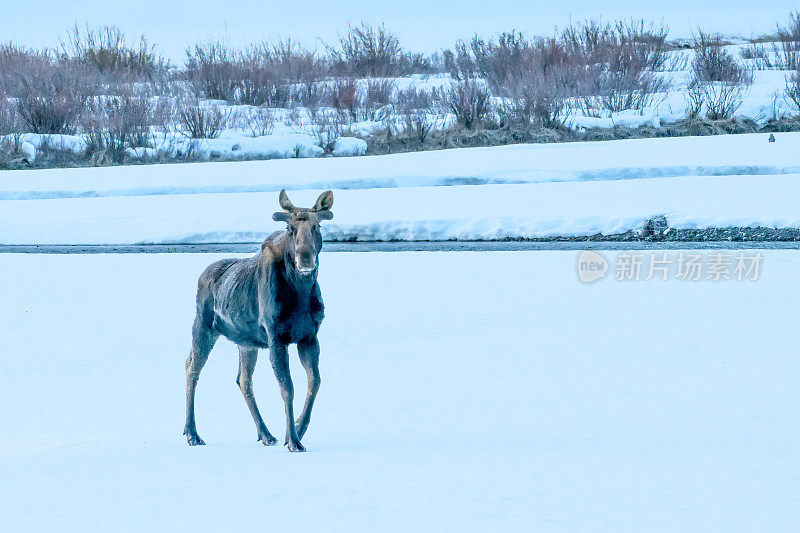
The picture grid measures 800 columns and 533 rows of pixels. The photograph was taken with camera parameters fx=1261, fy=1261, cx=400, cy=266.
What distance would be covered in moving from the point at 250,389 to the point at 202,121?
549 inches

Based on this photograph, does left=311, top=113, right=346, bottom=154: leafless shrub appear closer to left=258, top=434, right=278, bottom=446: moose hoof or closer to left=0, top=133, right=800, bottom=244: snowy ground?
left=0, top=133, right=800, bottom=244: snowy ground

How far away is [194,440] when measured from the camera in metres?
4.62

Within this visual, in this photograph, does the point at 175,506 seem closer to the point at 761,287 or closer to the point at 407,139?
the point at 761,287

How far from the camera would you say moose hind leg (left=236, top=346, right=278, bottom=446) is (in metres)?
4.60

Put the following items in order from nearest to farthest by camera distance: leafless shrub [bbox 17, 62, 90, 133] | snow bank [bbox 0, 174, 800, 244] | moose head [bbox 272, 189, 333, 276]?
moose head [bbox 272, 189, 333, 276], snow bank [bbox 0, 174, 800, 244], leafless shrub [bbox 17, 62, 90, 133]

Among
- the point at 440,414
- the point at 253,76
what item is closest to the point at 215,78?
the point at 253,76

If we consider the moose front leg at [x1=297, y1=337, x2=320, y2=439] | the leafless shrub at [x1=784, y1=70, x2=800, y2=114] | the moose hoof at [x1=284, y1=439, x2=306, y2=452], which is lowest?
the moose hoof at [x1=284, y1=439, x2=306, y2=452]

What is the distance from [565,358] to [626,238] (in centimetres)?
457

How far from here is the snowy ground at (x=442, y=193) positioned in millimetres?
10930

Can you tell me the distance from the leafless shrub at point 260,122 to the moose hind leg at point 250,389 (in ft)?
44.5

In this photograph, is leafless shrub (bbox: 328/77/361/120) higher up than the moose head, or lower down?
higher up

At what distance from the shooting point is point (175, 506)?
12.5ft

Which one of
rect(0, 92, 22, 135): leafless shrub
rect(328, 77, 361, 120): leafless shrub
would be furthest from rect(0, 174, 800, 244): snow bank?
rect(328, 77, 361, 120): leafless shrub

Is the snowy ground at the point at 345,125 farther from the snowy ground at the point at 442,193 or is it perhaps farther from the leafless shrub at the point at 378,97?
the snowy ground at the point at 442,193
